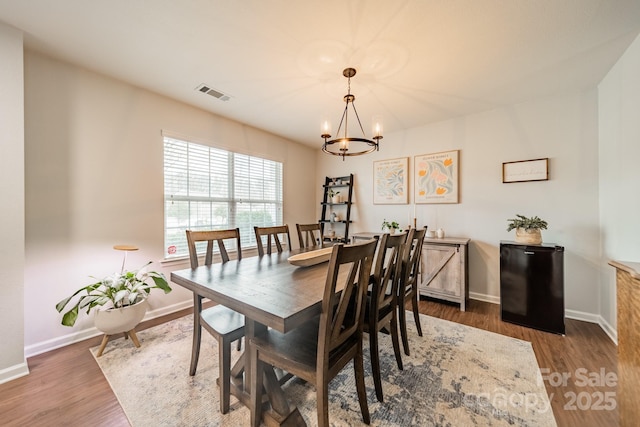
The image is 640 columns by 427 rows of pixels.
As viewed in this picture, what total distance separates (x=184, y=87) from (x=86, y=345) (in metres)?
2.78

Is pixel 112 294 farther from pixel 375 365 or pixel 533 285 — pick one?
pixel 533 285

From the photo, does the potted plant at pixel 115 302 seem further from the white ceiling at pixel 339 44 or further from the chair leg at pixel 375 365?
the white ceiling at pixel 339 44

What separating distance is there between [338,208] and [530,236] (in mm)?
2948

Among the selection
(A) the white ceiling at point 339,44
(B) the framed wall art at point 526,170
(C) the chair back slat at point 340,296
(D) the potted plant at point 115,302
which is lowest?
(D) the potted plant at point 115,302

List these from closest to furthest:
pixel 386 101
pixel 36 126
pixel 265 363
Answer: pixel 265 363, pixel 36 126, pixel 386 101

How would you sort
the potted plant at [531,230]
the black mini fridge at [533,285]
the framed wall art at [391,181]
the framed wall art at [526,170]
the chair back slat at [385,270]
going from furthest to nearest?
the framed wall art at [391,181]
the framed wall art at [526,170]
the potted plant at [531,230]
the black mini fridge at [533,285]
the chair back slat at [385,270]

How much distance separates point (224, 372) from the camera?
1.51m

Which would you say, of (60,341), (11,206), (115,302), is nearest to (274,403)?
(115,302)

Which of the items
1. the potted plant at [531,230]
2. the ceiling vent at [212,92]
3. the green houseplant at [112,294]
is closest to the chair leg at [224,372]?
the green houseplant at [112,294]

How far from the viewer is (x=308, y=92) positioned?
282 cm

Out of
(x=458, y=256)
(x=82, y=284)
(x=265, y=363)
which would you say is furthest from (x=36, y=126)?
(x=458, y=256)

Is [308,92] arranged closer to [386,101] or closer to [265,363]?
[386,101]

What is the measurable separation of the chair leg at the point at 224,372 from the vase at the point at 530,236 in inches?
125

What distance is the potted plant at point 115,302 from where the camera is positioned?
210 cm
